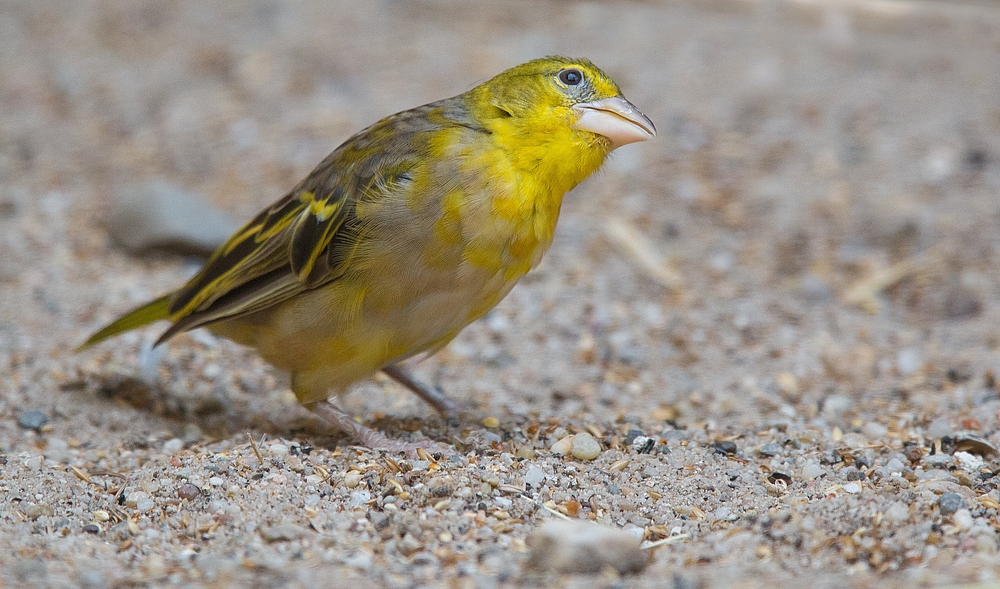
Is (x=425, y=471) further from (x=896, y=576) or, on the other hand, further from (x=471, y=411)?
(x=896, y=576)

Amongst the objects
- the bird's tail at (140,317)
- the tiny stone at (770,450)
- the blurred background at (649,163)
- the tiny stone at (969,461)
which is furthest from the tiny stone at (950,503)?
the bird's tail at (140,317)

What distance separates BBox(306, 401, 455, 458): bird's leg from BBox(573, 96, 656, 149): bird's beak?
1188 millimetres

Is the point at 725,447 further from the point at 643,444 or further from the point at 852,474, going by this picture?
the point at 852,474

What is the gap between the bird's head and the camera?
343cm

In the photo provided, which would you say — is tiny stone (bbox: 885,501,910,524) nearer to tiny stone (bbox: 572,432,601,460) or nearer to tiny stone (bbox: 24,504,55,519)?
tiny stone (bbox: 572,432,601,460)

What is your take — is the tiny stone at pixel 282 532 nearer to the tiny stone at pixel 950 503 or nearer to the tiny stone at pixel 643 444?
the tiny stone at pixel 643 444

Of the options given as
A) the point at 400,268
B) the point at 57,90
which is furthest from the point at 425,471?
the point at 57,90

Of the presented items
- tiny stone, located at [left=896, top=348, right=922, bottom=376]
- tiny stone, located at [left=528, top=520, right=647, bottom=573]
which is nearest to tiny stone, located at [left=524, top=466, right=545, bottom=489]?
tiny stone, located at [left=528, top=520, right=647, bottom=573]

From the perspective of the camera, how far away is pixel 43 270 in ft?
18.7

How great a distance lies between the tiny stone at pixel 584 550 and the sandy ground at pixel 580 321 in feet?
0.16

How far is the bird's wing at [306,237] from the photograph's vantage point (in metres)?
3.56

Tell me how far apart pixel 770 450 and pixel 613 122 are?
4.22 feet

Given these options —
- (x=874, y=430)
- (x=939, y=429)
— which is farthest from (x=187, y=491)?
(x=939, y=429)

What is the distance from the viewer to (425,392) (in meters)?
4.29
